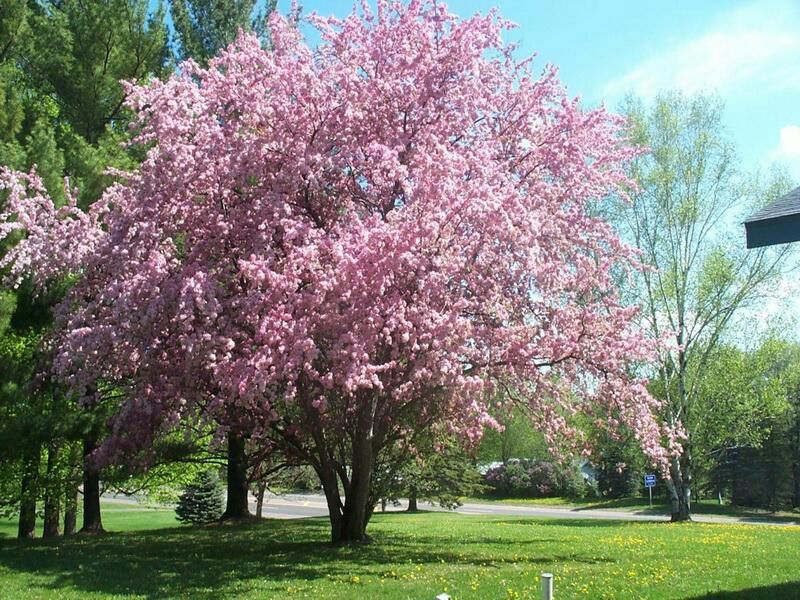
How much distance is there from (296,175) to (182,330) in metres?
2.78

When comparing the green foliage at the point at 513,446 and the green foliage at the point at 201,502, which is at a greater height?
the green foliage at the point at 513,446

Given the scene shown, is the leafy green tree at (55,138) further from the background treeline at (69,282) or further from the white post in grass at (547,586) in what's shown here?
the white post in grass at (547,586)

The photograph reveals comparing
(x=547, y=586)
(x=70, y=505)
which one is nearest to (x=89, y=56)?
(x=70, y=505)

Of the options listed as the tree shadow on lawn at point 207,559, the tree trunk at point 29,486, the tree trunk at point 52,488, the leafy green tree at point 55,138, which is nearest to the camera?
the tree shadow on lawn at point 207,559

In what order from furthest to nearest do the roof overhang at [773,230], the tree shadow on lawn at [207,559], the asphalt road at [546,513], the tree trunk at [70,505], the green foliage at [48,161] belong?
1. the asphalt road at [546,513]
2. the tree trunk at [70,505]
3. the green foliage at [48,161]
4. the tree shadow on lawn at [207,559]
5. the roof overhang at [773,230]

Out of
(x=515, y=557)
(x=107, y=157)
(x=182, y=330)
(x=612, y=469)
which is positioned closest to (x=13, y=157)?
(x=107, y=157)

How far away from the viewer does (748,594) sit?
877 cm

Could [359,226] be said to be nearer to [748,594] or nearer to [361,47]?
[361,47]

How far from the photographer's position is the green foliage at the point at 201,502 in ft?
91.0

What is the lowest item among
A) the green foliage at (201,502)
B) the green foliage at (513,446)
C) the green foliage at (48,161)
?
the green foliage at (201,502)

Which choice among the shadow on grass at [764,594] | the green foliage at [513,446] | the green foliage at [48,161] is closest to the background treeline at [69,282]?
the green foliage at [48,161]

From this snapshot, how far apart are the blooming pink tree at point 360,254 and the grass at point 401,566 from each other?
1.85 meters

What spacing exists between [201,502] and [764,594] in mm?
22809

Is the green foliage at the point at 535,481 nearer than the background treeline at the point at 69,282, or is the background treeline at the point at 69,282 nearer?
the background treeline at the point at 69,282
